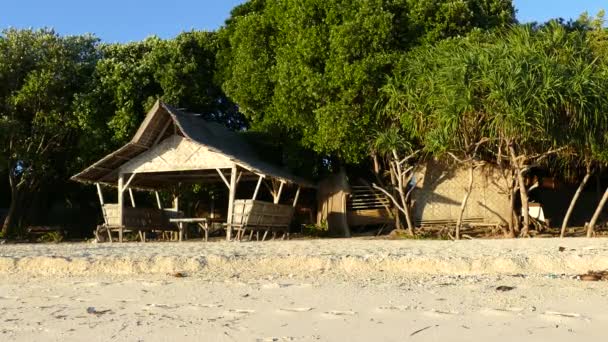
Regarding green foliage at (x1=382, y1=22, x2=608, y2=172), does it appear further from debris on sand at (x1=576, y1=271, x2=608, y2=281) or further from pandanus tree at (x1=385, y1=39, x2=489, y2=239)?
debris on sand at (x1=576, y1=271, x2=608, y2=281)

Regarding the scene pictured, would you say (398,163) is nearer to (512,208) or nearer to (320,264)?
(512,208)

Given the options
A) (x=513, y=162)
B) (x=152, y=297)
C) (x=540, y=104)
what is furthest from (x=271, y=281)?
(x=513, y=162)

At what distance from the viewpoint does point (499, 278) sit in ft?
25.6

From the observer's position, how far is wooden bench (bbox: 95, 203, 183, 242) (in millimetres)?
17219

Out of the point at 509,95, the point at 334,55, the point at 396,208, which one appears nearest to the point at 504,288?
the point at 509,95

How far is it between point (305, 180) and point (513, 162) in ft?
19.8

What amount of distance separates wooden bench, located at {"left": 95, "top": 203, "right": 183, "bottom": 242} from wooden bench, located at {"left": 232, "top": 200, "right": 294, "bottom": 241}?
2.15m

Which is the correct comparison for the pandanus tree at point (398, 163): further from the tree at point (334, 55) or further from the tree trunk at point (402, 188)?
the tree at point (334, 55)

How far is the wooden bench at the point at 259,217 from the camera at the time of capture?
Answer: 15719mm

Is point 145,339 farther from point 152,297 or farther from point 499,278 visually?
point 499,278

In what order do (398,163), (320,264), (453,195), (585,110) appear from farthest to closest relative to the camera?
(453,195), (398,163), (585,110), (320,264)

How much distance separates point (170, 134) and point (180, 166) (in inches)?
40.1

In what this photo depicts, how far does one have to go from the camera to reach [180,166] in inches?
671

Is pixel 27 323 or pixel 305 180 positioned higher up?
pixel 305 180
